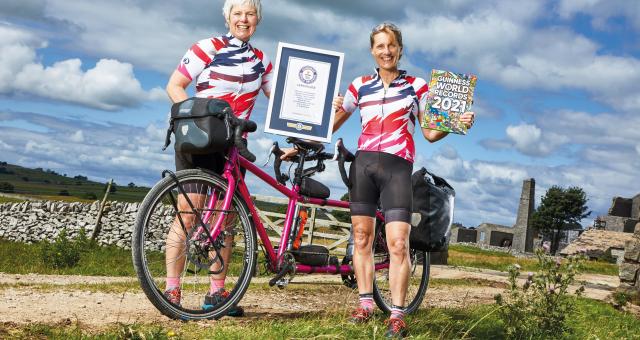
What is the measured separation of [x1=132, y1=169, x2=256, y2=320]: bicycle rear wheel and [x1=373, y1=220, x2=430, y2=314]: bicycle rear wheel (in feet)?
4.79

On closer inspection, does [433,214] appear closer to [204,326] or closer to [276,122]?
[276,122]

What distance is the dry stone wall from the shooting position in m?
21.7

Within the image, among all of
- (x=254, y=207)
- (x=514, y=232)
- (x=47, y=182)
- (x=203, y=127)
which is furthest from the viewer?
(x=47, y=182)

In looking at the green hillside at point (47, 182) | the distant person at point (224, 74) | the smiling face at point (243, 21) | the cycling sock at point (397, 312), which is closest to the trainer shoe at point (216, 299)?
the distant person at point (224, 74)

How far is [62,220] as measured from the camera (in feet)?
78.6

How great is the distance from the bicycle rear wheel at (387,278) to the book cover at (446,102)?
130cm

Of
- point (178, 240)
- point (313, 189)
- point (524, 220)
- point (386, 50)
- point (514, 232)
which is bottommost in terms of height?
point (178, 240)

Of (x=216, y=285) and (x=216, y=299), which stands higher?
(x=216, y=285)

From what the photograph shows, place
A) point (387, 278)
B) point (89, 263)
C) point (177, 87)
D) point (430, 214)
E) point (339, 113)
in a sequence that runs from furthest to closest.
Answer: point (89, 263)
point (387, 278)
point (430, 214)
point (339, 113)
point (177, 87)

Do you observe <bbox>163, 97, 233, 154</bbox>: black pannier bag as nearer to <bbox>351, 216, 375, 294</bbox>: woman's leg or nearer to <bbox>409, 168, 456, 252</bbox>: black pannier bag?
<bbox>351, 216, 375, 294</bbox>: woman's leg

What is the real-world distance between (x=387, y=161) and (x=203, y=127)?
1359 millimetres

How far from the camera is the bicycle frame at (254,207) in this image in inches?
205

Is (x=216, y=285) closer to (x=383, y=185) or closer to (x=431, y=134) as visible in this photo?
(x=383, y=185)

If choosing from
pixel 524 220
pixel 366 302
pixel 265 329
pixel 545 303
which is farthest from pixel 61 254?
pixel 524 220
